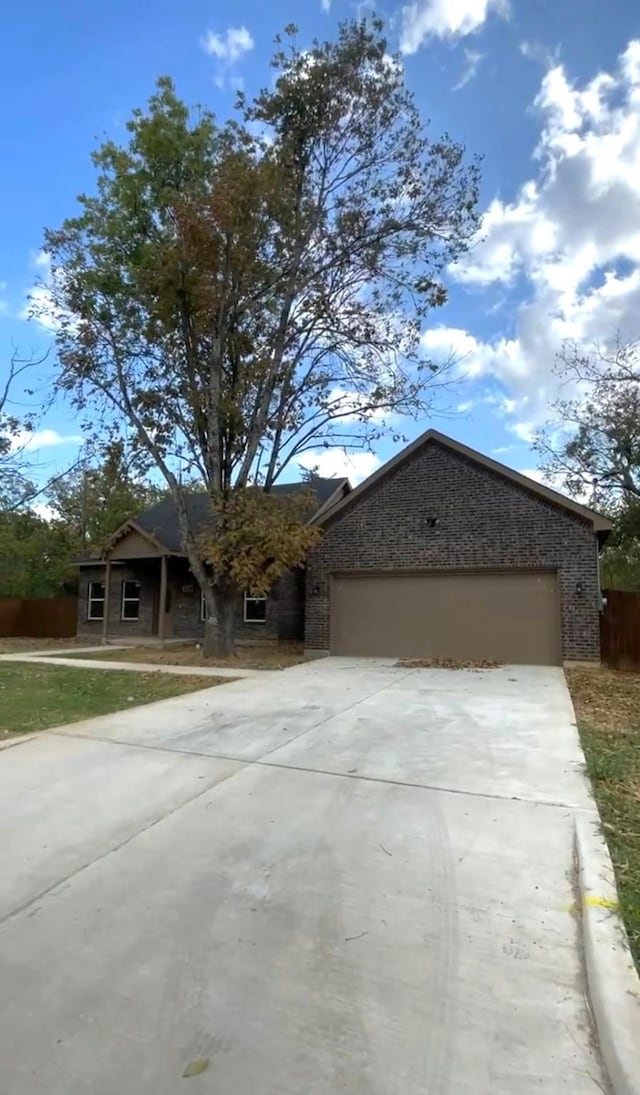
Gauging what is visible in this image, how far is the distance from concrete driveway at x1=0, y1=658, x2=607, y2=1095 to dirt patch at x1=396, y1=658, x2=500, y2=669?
7246 mm

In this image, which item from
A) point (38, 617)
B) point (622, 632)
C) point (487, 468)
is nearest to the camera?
point (622, 632)

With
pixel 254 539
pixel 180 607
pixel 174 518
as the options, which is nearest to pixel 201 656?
pixel 254 539

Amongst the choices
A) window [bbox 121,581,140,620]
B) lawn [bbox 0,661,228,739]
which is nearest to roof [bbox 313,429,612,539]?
lawn [bbox 0,661,228,739]

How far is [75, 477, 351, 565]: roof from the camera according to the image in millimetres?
20781

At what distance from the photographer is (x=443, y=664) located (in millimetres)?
14062

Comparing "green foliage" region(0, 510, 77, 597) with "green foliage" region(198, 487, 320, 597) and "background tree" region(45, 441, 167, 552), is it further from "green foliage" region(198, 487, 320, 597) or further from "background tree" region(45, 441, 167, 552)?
"green foliage" region(198, 487, 320, 597)

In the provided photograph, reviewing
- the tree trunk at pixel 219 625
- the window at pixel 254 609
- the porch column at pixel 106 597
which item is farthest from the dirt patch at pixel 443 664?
the porch column at pixel 106 597

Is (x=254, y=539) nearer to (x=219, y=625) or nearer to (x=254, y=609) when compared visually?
(x=219, y=625)

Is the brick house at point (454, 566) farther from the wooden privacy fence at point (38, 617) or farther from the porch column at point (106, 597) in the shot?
the wooden privacy fence at point (38, 617)

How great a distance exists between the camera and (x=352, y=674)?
1241 cm

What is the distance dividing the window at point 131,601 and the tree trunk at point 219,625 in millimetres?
6951

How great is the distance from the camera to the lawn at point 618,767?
11.3 feet

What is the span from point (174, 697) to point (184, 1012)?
7.33m

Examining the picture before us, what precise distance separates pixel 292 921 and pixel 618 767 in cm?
373
